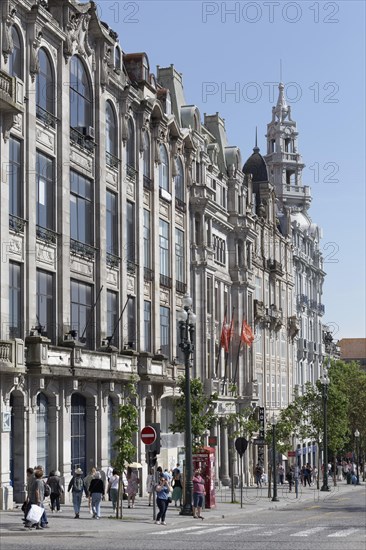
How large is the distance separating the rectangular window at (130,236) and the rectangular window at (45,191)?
10.4 meters

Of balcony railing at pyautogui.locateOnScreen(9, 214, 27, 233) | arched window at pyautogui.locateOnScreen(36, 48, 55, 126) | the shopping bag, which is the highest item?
arched window at pyautogui.locateOnScreen(36, 48, 55, 126)

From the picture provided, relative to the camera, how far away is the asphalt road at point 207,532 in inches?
1069

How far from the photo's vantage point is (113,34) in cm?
5422

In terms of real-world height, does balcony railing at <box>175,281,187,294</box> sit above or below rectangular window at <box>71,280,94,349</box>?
above

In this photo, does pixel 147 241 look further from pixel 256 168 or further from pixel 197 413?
pixel 256 168

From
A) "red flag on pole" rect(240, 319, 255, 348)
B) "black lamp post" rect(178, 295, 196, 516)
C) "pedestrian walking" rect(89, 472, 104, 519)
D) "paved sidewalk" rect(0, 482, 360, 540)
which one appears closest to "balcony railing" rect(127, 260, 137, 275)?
"paved sidewalk" rect(0, 482, 360, 540)

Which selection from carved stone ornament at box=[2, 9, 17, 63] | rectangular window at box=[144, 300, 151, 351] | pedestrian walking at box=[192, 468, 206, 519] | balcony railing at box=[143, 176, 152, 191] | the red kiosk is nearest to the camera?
pedestrian walking at box=[192, 468, 206, 519]

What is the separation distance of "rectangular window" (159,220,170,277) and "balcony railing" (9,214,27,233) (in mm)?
19234

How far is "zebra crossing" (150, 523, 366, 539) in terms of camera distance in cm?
3189

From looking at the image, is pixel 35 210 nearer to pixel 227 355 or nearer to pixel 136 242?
pixel 136 242

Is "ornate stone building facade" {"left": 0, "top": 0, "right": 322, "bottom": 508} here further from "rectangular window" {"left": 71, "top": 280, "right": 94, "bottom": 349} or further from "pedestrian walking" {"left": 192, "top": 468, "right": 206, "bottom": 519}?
"pedestrian walking" {"left": 192, "top": 468, "right": 206, "bottom": 519}

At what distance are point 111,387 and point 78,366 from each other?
501 centimetres

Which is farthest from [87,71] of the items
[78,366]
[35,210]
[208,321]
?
[208,321]

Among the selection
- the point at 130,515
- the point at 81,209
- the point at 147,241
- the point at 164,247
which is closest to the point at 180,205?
the point at 164,247
